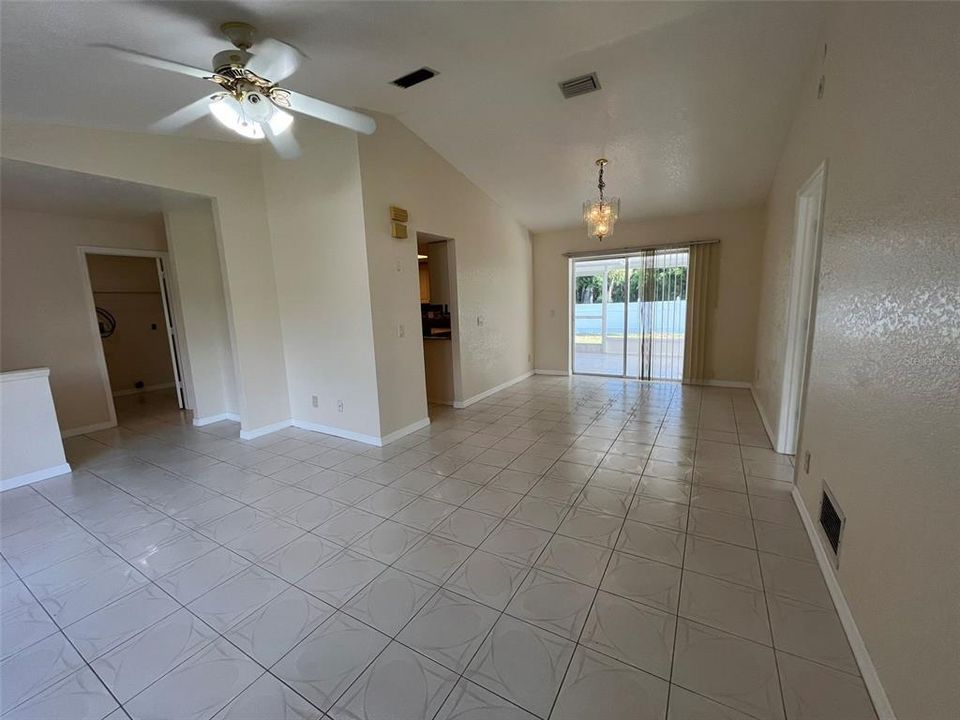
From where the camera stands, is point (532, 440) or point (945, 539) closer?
point (945, 539)

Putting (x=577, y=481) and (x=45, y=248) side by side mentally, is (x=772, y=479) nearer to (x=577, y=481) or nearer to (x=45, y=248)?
(x=577, y=481)

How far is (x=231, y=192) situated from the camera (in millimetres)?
3607

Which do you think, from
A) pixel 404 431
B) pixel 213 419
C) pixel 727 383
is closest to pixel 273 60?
pixel 404 431

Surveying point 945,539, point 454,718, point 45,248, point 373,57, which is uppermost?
point 373,57

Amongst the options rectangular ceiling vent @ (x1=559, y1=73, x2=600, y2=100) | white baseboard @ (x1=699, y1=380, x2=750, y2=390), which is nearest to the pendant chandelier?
rectangular ceiling vent @ (x1=559, y1=73, x2=600, y2=100)

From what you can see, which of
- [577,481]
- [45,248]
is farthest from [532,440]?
A: [45,248]

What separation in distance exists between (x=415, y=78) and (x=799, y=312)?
340 cm

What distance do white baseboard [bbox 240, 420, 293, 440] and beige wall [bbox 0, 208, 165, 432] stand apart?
2.01 metres

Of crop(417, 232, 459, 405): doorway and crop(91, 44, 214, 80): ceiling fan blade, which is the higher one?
crop(91, 44, 214, 80): ceiling fan blade

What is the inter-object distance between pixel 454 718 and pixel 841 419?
203 cm

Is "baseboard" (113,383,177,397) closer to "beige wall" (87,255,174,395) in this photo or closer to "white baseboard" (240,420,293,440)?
"beige wall" (87,255,174,395)

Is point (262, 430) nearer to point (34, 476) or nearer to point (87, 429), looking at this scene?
point (34, 476)

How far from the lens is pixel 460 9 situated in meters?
2.09

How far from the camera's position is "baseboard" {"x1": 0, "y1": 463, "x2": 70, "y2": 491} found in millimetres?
2990
